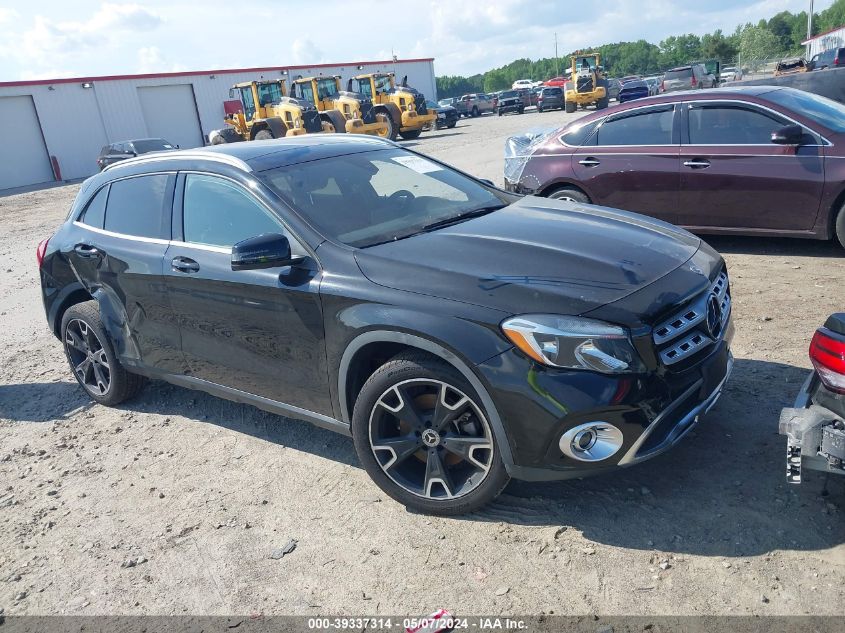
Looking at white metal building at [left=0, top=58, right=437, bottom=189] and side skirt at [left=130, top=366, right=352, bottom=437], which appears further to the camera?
white metal building at [left=0, top=58, right=437, bottom=189]

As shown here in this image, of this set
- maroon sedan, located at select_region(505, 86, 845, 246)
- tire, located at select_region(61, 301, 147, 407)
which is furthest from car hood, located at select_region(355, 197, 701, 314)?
maroon sedan, located at select_region(505, 86, 845, 246)

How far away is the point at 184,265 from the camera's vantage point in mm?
4207

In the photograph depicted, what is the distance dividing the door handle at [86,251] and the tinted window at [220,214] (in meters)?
0.96

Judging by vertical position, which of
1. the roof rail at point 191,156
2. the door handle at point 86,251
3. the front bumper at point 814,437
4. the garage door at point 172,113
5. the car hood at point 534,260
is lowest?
the front bumper at point 814,437

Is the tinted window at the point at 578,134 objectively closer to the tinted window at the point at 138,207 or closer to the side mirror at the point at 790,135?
the side mirror at the point at 790,135

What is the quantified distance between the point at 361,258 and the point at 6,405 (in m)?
3.59

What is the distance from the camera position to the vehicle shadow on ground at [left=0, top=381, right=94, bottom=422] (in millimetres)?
5230

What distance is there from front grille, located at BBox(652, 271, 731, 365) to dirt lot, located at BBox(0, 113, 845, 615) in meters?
0.68

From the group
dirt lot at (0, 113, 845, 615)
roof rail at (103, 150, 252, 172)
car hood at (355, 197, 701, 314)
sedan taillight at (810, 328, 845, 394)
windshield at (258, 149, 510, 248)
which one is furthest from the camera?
roof rail at (103, 150, 252, 172)

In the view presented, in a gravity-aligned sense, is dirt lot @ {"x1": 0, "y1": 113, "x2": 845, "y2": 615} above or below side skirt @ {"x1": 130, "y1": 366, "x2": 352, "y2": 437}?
below

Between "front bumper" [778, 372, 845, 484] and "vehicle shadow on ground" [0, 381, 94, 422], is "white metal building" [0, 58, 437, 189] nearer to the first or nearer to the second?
"vehicle shadow on ground" [0, 381, 94, 422]

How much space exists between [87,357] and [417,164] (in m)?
2.79

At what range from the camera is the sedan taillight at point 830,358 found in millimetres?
2604

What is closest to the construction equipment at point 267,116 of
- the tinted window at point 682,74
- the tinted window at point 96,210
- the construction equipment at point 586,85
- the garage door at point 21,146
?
the garage door at point 21,146
